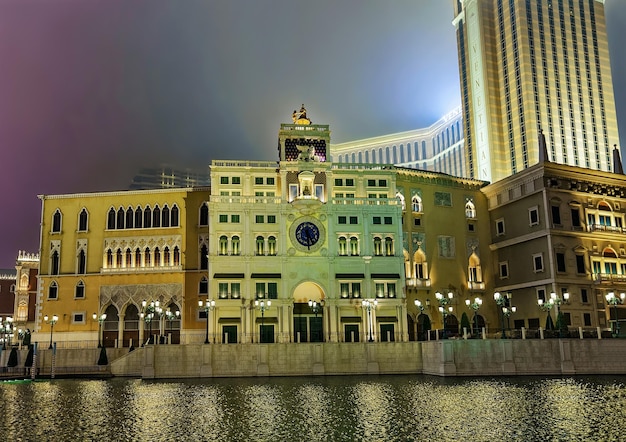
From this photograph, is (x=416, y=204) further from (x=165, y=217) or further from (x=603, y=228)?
(x=165, y=217)

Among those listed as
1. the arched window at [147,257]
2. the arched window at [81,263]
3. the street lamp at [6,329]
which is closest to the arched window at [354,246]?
the arched window at [147,257]

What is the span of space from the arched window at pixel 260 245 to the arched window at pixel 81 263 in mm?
19256

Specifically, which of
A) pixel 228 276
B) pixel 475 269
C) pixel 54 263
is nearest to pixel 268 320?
pixel 228 276

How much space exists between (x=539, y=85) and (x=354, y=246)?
52.8 m

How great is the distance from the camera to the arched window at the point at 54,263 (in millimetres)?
67250

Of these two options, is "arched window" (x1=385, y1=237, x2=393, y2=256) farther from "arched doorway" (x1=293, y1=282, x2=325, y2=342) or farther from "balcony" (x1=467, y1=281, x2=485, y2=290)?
"balcony" (x1=467, y1=281, x2=485, y2=290)

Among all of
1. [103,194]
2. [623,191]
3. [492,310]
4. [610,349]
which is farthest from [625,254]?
[103,194]

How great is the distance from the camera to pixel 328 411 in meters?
26.7

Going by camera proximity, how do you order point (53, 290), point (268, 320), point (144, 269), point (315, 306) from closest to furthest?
point (315, 306), point (268, 320), point (144, 269), point (53, 290)

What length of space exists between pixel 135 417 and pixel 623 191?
57.7 meters

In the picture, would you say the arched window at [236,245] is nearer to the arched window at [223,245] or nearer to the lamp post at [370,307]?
the arched window at [223,245]

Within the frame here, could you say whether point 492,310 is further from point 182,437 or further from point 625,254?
point 182,437

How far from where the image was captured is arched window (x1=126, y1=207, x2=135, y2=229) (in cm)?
6750

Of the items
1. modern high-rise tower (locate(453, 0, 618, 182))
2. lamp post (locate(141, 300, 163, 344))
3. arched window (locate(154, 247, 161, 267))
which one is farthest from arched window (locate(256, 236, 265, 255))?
modern high-rise tower (locate(453, 0, 618, 182))
